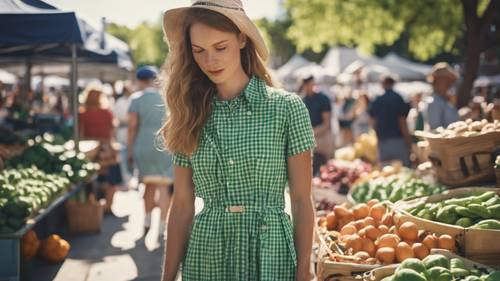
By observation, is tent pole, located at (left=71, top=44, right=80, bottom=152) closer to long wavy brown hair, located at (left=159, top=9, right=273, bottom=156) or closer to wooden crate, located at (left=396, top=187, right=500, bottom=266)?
long wavy brown hair, located at (left=159, top=9, right=273, bottom=156)

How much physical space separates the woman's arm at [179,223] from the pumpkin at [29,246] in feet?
14.0

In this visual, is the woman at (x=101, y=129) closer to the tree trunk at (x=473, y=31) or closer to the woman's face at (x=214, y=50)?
the tree trunk at (x=473, y=31)

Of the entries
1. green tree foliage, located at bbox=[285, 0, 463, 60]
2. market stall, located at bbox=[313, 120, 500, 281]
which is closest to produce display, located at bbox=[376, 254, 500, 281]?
market stall, located at bbox=[313, 120, 500, 281]

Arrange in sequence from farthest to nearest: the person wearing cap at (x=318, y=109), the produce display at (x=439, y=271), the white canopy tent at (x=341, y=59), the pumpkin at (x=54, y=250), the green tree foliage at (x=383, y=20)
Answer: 1. the white canopy tent at (x=341, y=59)
2. the green tree foliage at (x=383, y=20)
3. the person wearing cap at (x=318, y=109)
4. the pumpkin at (x=54, y=250)
5. the produce display at (x=439, y=271)

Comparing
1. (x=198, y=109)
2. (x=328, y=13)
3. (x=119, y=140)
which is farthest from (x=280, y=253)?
(x=328, y=13)

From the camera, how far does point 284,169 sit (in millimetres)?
2523

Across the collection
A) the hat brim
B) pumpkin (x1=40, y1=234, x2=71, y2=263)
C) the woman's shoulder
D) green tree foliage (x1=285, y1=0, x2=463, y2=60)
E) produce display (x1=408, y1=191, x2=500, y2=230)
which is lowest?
pumpkin (x1=40, y1=234, x2=71, y2=263)

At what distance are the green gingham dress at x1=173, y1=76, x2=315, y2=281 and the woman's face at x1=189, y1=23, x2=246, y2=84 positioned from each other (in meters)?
0.13

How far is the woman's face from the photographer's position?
2.50 metres

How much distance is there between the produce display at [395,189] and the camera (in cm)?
579

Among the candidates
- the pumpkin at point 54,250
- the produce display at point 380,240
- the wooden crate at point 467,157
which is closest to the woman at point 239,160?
the produce display at point 380,240

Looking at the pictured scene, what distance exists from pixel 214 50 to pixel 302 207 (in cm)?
73

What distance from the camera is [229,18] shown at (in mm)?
2521

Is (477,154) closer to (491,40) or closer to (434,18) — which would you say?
(491,40)
